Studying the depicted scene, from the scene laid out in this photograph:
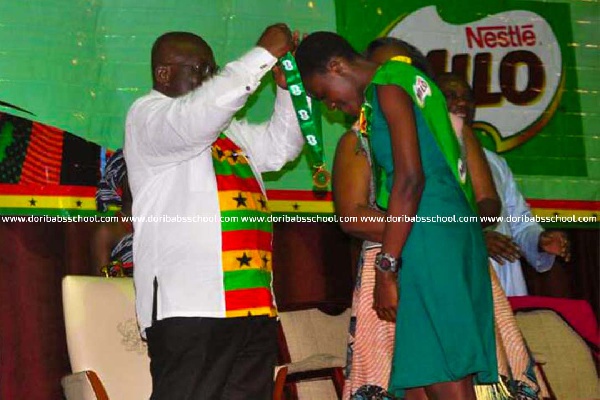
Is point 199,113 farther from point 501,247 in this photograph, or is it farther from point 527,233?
point 527,233

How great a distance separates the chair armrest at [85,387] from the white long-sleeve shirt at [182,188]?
421mm

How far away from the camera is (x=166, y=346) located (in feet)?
10.6

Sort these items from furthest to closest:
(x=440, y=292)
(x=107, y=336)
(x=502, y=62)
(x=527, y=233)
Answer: (x=502, y=62) → (x=527, y=233) → (x=107, y=336) → (x=440, y=292)

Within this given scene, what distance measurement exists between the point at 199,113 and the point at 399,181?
799 millimetres

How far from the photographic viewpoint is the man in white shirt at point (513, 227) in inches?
163

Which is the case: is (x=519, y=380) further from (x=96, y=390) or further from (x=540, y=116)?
(x=540, y=116)

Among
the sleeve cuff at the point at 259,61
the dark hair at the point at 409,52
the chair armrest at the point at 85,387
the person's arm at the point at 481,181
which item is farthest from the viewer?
the chair armrest at the point at 85,387

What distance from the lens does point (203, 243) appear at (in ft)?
10.8

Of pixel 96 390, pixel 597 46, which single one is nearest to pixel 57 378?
pixel 96 390

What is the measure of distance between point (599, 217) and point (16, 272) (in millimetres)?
3221

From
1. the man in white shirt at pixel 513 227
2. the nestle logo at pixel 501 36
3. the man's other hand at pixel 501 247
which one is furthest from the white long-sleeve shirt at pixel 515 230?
the man's other hand at pixel 501 247

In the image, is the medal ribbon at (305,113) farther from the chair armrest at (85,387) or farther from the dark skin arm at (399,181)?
the chair armrest at (85,387)

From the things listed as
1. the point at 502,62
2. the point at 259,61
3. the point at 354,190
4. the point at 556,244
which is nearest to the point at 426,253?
the point at 354,190

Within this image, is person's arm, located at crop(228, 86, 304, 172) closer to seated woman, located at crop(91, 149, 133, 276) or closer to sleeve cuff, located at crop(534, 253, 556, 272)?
seated woman, located at crop(91, 149, 133, 276)
